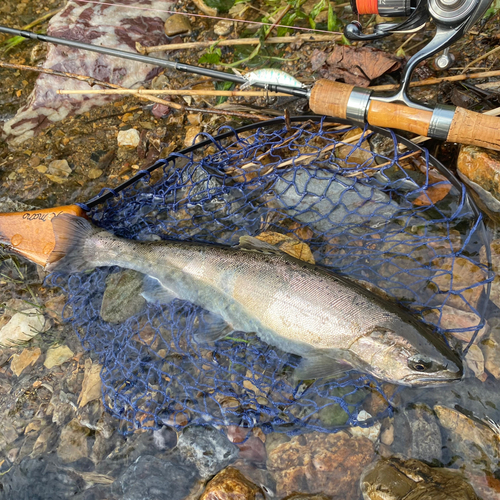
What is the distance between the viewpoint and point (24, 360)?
4219mm

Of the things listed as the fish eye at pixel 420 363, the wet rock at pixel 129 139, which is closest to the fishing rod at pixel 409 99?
the fish eye at pixel 420 363

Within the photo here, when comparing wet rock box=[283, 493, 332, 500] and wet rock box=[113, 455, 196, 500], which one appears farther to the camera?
wet rock box=[113, 455, 196, 500]

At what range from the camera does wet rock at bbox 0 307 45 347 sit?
4.26m

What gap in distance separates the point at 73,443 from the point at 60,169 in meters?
3.07

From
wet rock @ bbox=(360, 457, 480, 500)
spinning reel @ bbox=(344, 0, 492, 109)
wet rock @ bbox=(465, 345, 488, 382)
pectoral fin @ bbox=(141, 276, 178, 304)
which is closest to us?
spinning reel @ bbox=(344, 0, 492, 109)

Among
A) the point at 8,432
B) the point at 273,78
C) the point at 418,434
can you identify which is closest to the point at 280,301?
the point at 418,434

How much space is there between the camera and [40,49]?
5.75 metres

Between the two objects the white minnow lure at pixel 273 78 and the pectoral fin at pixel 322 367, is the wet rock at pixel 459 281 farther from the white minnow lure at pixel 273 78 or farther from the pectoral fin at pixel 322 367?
the white minnow lure at pixel 273 78

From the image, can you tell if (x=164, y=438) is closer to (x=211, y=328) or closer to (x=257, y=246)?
(x=211, y=328)

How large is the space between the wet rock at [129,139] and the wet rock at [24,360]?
Answer: 2.51 metres

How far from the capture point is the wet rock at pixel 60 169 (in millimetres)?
4922

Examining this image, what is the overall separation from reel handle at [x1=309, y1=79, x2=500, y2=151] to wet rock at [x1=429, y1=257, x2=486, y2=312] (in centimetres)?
95

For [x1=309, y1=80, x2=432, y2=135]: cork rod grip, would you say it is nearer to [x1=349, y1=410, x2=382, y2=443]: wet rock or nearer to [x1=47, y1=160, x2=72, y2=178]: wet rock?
[x1=349, y1=410, x2=382, y2=443]: wet rock

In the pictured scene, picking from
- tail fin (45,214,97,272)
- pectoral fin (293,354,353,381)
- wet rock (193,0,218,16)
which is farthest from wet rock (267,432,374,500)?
wet rock (193,0,218,16)
